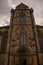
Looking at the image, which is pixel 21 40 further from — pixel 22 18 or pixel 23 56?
pixel 22 18

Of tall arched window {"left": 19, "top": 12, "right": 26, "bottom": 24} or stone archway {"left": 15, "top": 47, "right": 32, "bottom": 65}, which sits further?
tall arched window {"left": 19, "top": 12, "right": 26, "bottom": 24}

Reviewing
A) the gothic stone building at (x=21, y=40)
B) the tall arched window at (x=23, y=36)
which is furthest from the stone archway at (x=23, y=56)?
the tall arched window at (x=23, y=36)

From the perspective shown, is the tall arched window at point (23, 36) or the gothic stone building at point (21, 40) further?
the tall arched window at point (23, 36)

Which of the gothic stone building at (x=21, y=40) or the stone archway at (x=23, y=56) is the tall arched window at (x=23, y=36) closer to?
the gothic stone building at (x=21, y=40)

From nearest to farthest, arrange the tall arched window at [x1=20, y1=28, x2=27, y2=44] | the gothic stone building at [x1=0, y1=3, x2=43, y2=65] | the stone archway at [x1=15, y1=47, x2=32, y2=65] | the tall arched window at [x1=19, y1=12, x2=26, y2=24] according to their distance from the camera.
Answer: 1. the gothic stone building at [x1=0, y1=3, x2=43, y2=65]
2. the stone archway at [x1=15, y1=47, x2=32, y2=65]
3. the tall arched window at [x1=20, y1=28, x2=27, y2=44]
4. the tall arched window at [x1=19, y1=12, x2=26, y2=24]

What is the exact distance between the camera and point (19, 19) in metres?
27.9

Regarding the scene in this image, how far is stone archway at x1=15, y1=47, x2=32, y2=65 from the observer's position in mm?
22969

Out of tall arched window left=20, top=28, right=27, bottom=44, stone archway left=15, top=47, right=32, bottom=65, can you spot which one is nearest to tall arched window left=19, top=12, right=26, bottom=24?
tall arched window left=20, top=28, right=27, bottom=44

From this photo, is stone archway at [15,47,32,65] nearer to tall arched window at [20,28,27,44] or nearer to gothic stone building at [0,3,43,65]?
gothic stone building at [0,3,43,65]

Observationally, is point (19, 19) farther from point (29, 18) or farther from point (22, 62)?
point (22, 62)

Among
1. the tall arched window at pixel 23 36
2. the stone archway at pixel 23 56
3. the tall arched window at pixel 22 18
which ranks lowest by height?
the stone archway at pixel 23 56

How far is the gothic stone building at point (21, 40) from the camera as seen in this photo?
22734mm

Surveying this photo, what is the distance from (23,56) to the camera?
2361 cm

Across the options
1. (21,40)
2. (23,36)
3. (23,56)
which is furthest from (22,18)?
(23,56)
